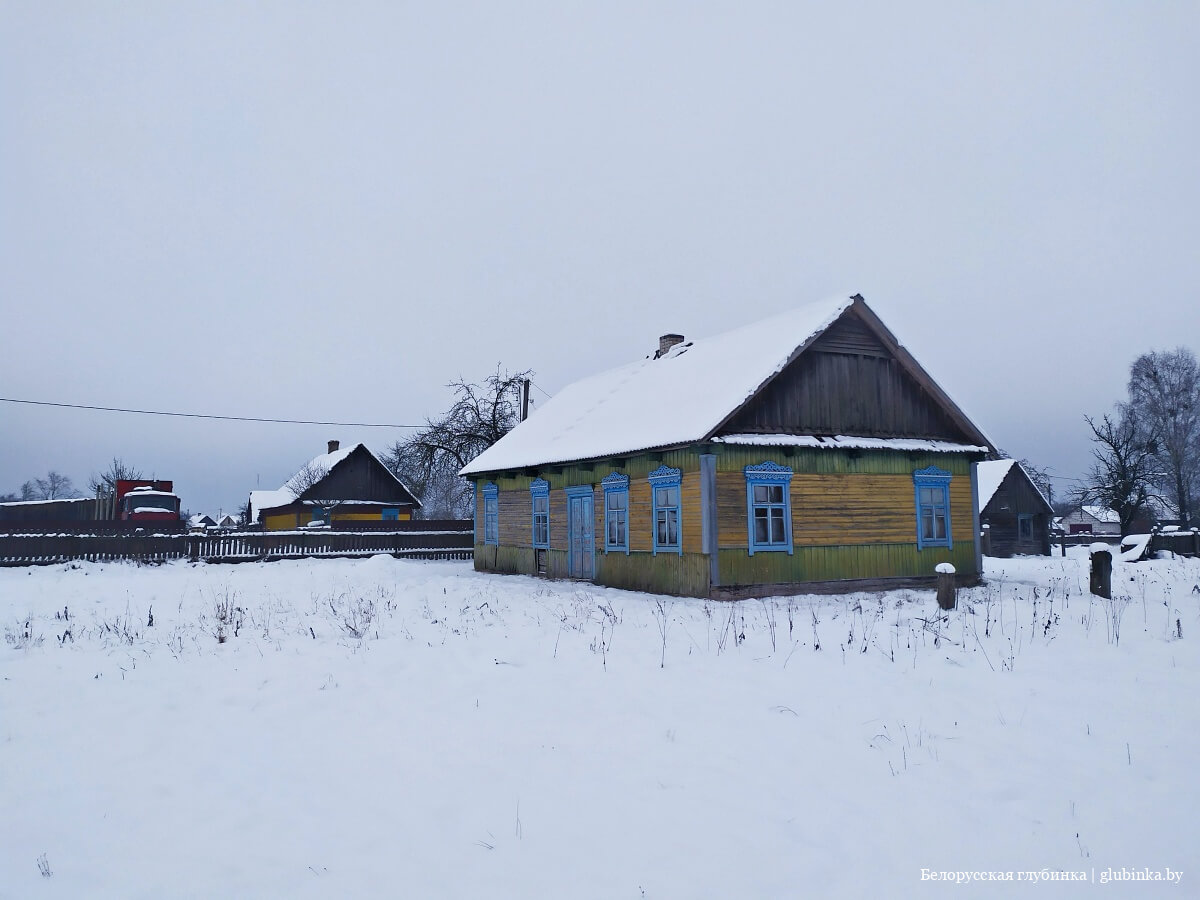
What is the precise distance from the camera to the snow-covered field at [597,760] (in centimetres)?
416

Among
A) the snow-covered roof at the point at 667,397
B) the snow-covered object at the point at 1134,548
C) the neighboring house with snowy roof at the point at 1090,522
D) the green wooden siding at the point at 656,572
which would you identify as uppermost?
the snow-covered roof at the point at 667,397

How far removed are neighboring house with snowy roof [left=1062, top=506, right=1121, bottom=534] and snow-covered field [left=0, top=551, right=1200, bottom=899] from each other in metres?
79.3

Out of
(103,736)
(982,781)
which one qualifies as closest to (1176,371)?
(982,781)

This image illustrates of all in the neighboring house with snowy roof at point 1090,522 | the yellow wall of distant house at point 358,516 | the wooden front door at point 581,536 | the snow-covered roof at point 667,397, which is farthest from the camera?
the neighboring house with snowy roof at point 1090,522

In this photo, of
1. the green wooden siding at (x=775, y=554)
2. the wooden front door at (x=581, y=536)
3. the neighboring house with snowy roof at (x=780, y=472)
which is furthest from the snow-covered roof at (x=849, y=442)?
the wooden front door at (x=581, y=536)

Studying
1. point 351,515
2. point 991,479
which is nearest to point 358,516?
point 351,515

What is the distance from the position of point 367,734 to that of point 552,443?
47.2ft

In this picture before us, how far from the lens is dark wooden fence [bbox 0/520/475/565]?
22641 millimetres

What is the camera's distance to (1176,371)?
43000 mm

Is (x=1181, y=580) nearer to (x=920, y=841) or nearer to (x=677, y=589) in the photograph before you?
(x=677, y=589)

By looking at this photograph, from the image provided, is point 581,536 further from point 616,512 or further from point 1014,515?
point 1014,515

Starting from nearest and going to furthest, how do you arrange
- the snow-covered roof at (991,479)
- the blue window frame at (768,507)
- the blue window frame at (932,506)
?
the blue window frame at (768,507)
the blue window frame at (932,506)
the snow-covered roof at (991,479)

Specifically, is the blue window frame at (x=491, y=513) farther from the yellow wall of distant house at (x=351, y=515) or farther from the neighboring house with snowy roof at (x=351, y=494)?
the yellow wall of distant house at (x=351, y=515)

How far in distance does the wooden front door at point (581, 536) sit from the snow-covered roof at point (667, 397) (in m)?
1.14
